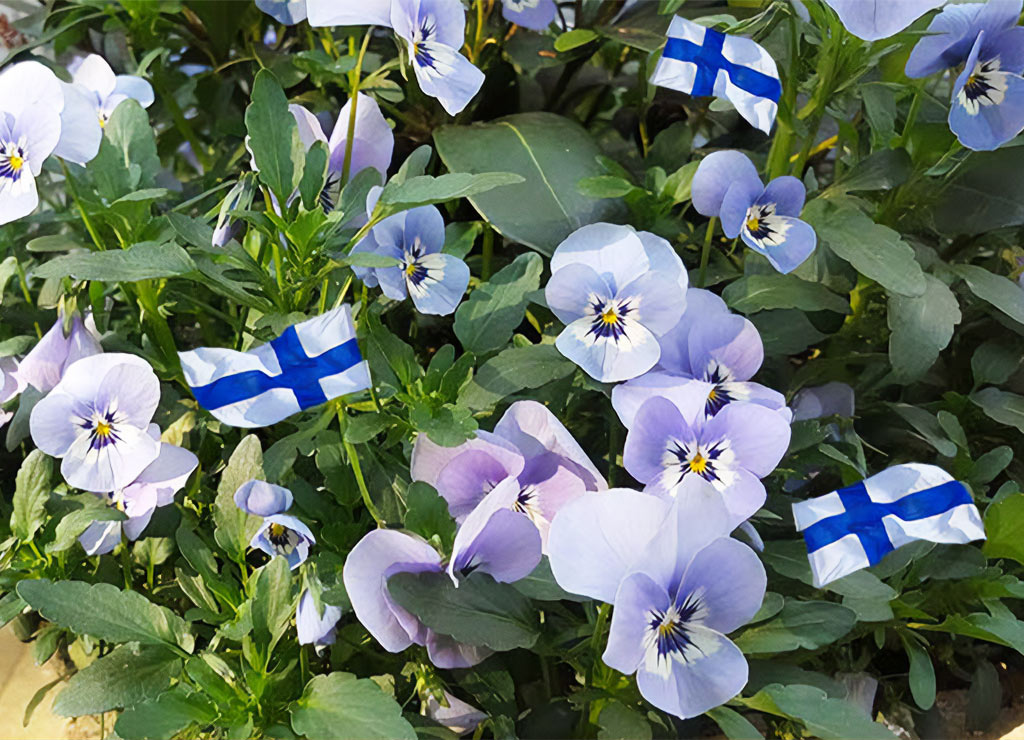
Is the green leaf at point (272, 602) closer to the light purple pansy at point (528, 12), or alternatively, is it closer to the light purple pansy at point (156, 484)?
the light purple pansy at point (156, 484)

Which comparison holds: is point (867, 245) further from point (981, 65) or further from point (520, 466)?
point (520, 466)

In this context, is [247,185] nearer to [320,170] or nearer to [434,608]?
[320,170]

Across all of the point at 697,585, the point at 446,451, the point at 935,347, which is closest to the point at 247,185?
the point at 446,451

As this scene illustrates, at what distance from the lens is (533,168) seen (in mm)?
760

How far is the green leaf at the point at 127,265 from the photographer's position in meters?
0.50

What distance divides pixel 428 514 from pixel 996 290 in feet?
1.40

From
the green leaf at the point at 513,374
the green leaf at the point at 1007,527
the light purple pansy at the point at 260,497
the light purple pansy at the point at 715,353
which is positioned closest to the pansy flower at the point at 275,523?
the light purple pansy at the point at 260,497

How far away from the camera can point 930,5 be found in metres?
0.53

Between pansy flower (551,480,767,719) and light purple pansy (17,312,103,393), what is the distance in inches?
13.8

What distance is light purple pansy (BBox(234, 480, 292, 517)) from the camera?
54cm

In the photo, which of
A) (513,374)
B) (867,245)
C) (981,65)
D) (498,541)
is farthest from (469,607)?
(981,65)

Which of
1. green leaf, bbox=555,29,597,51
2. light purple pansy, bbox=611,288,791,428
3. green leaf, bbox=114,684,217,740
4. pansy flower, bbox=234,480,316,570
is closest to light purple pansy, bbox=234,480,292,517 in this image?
pansy flower, bbox=234,480,316,570

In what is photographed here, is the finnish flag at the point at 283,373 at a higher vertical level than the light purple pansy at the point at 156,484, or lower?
higher

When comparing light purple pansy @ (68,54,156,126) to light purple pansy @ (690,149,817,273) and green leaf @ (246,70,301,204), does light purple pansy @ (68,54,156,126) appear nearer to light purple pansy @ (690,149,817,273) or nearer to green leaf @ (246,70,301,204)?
green leaf @ (246,70,301,204)
